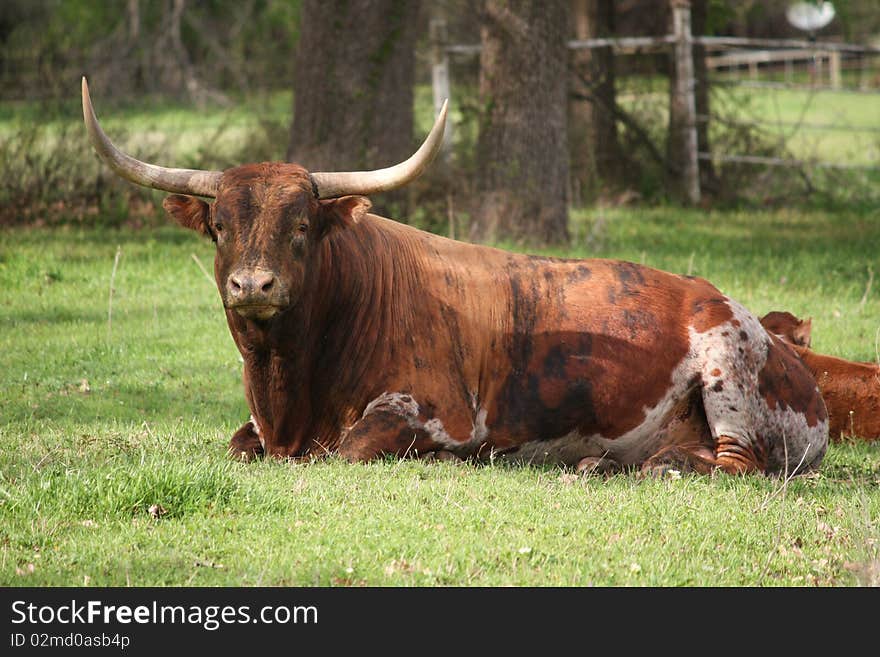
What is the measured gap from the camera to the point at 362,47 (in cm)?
1590

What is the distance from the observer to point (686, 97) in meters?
19.3

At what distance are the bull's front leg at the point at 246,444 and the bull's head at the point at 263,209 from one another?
906 millimetres

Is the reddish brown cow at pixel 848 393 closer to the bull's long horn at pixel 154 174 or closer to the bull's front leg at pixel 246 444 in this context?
the bull's front leg at pixel 246 444

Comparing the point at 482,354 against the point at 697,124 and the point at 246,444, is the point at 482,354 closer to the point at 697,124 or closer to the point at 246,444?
the point at 246,444

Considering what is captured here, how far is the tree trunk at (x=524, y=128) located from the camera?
15477 millimetres

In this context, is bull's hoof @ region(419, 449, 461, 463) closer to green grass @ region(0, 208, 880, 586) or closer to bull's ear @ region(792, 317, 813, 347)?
green grass @ region(0, 208, 880, 586)

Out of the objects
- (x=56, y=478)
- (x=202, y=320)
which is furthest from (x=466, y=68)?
(x=56, y=478)

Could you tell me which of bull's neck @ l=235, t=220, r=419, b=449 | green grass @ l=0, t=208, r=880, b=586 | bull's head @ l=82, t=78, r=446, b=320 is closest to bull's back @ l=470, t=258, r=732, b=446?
green grass @ l=0, t=208, r=880, b=586

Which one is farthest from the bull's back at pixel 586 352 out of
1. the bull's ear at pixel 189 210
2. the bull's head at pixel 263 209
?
the bull's ear at pixel 189 210

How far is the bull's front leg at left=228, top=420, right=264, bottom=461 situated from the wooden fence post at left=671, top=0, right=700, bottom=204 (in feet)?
42.6

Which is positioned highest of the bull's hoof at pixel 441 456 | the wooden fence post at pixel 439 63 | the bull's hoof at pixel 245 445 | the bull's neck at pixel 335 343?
→ the wooden fence post at pixel 439 63

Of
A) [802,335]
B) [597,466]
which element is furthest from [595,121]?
[597,466]

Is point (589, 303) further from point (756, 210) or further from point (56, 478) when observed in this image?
point (756, 210)

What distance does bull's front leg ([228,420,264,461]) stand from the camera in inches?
294
